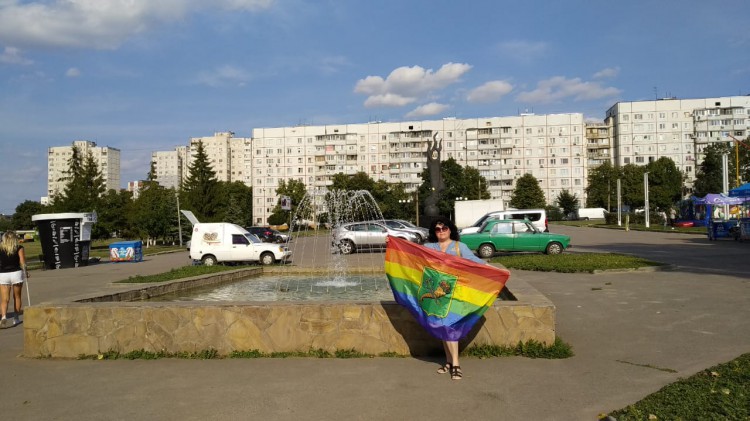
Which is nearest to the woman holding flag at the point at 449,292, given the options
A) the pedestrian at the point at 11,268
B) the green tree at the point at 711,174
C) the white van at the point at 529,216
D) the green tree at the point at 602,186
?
the pedestrian at the point at 11,268

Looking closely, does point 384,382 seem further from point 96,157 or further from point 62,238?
point 96,157

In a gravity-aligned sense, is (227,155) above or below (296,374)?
above

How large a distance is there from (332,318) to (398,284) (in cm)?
98

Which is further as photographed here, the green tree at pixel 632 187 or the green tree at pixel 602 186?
the green tree at pixel 602 186

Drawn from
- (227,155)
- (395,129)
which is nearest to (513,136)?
(395,129)

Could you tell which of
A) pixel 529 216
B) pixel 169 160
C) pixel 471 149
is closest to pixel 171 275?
pixel 529 216

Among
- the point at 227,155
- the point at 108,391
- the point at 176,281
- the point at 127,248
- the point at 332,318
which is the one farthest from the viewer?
the point at 227,155

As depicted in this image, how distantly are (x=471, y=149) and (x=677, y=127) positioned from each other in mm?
42532

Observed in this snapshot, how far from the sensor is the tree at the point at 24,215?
130 metres

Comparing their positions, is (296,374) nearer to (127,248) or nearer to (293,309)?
(293,309)

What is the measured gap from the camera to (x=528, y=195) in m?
101

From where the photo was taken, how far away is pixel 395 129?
114812 millimetres

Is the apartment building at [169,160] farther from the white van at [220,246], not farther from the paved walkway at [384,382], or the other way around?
the paved walkway at [384,382]

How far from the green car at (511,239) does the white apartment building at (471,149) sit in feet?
280
